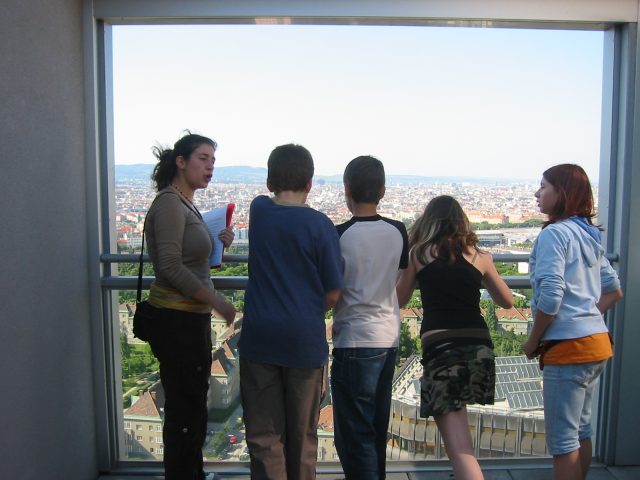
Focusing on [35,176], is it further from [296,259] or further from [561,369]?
[561,369]

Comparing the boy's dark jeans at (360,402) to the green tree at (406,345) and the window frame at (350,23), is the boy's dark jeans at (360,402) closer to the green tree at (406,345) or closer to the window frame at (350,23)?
the green tree at (406,345)

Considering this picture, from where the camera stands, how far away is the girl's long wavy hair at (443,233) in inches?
97.7

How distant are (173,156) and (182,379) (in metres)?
0.97

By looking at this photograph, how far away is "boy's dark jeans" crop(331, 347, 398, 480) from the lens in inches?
97.3

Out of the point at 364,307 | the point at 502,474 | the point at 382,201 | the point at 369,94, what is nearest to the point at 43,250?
the point at 364,307

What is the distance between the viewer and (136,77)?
3.30 metres

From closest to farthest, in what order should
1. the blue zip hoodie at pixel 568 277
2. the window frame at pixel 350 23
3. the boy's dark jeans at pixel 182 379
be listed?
the blue zip hoodie at pixel 568 277
the boy's dark jeans at pixel 182 379
the window frame at pixel 350 23

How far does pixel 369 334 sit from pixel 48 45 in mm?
1863

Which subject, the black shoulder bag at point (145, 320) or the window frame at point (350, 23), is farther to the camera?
the window frame at point (350, 23)

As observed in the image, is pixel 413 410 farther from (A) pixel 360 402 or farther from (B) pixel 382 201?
(B) pixel 382 201

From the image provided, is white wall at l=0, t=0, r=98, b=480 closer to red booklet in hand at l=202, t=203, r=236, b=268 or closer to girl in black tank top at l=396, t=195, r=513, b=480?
red booklet in hand at l=202, t=203, r=236, b=268

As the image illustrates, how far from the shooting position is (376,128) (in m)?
3.33

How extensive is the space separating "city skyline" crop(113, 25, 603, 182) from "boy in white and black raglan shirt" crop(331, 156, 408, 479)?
34.6 inches

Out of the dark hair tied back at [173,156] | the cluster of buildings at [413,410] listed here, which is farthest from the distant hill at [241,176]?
the cluster of buildings at [413,410]
